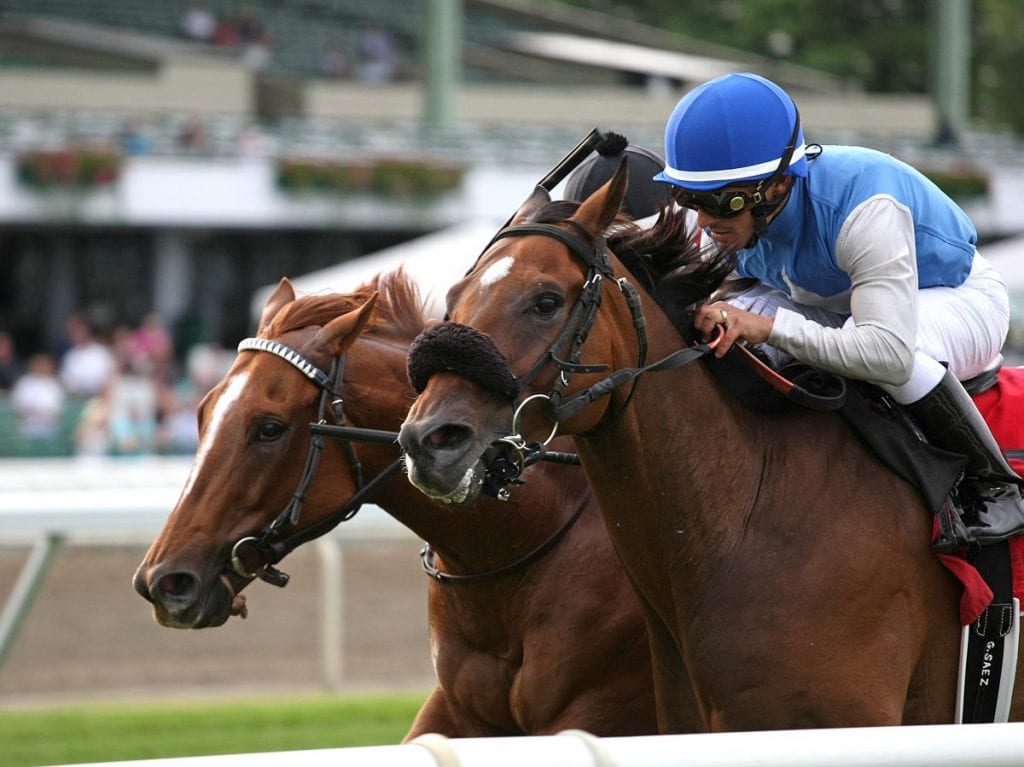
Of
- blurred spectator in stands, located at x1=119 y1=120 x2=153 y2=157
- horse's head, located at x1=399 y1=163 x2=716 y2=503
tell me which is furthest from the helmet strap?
blurred spectator in stands, located at x1=119 y1=120 x2=153 y2=157

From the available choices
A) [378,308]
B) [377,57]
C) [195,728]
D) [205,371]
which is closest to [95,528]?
[195,728]

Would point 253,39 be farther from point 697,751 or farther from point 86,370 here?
point 697,751

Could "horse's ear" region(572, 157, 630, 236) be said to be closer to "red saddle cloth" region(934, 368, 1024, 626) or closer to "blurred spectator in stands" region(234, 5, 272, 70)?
"red saddle cloth" region(934, 368, 1024, 626)

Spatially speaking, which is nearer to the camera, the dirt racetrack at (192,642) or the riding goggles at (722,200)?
the riding goggles at (722,200)

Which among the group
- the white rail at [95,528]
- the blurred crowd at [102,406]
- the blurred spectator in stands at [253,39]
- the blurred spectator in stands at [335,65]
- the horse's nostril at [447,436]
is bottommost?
the blurred crowd at [102,406]

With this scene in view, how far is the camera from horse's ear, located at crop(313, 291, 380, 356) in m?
3.73

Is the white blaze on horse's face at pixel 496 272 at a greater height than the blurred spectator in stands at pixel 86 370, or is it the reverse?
the white blaze on horse's face at pixel 496 272

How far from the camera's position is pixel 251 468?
3.54 m

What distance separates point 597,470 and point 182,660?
5547 mm

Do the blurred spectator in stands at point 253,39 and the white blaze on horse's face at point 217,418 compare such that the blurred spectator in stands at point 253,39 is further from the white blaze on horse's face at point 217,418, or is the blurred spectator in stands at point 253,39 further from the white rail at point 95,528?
the white blaze on horse's face at point 217,418

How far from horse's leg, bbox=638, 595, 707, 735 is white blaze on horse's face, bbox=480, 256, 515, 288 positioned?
756mm

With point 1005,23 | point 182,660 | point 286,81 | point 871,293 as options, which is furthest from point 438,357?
point 1005,23

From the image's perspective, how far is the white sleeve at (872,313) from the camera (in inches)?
118

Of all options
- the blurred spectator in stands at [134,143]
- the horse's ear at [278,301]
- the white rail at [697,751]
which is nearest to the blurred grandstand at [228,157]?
the blurred spectator in stands at [134,143]
